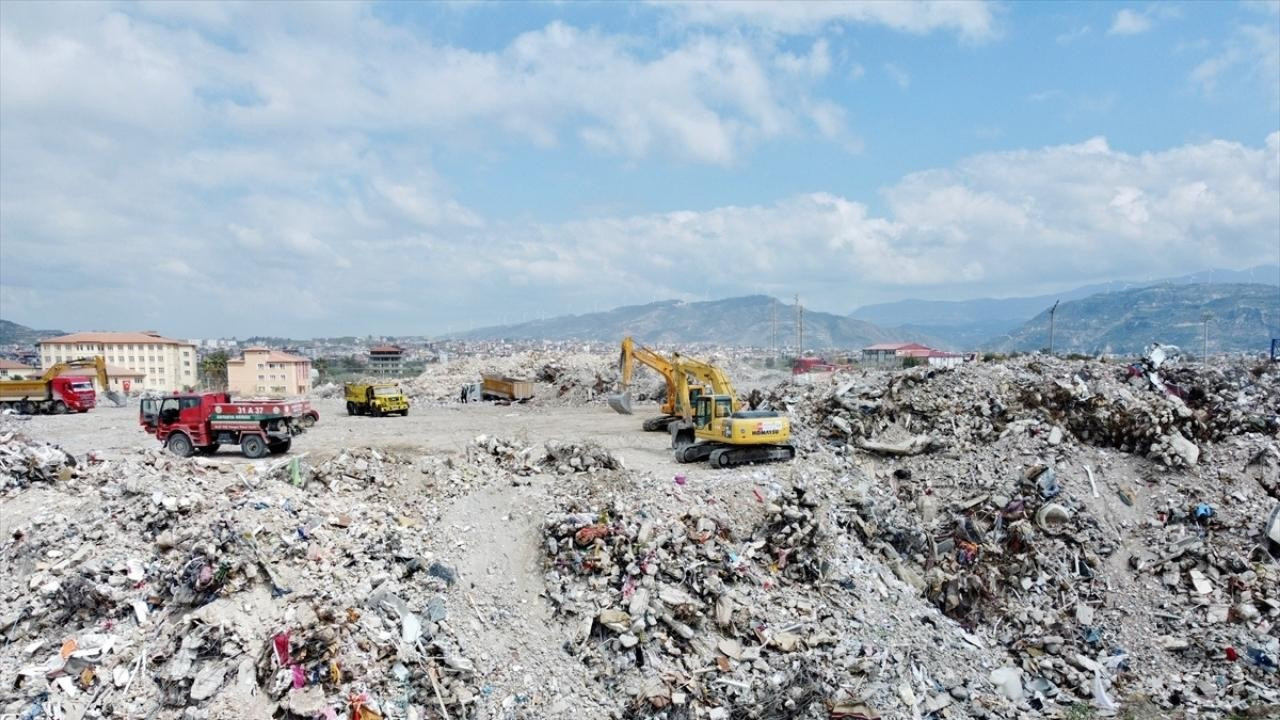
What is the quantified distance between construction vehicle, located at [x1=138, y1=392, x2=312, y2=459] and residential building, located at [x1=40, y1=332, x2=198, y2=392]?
5706 cm

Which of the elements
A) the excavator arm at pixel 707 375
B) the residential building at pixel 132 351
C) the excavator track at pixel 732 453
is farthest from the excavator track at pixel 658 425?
the residential building at pixel 132 351

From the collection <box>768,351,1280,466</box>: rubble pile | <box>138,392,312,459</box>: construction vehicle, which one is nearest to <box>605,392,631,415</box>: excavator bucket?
<box>768,351,1280,466</box>: rubble pile

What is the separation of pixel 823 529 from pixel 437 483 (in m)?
6.63

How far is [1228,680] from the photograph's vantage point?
1092cm

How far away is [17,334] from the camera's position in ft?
498

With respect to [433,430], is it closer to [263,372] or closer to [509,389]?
[509,389]

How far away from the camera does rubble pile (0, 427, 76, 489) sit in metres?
12.6

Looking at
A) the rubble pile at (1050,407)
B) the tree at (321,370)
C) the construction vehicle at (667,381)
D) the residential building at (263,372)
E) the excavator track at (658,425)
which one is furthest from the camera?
the tree at (321,370)

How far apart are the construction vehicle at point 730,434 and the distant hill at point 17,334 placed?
166m

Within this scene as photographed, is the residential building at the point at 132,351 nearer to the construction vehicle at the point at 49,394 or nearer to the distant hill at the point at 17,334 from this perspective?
the construction vehicle at the point at 49,394

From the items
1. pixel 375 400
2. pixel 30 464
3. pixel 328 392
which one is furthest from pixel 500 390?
pixel 30 464

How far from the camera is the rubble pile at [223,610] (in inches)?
322

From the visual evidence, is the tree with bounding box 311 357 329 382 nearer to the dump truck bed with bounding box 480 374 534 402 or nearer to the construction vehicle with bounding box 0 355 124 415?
the construction vehicle with bounding box 0 355 124 415

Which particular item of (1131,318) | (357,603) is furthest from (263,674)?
(1131,318)
